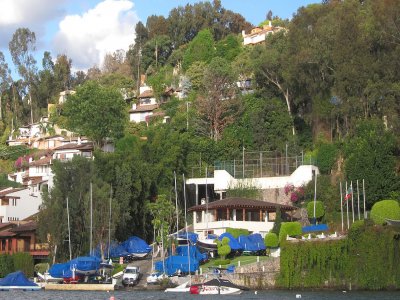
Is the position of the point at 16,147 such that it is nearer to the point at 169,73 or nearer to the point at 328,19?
the point at 169,73

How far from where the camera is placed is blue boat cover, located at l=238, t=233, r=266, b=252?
6800 centimetres

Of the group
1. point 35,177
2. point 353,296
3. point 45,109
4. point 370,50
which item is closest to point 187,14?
point 45,109

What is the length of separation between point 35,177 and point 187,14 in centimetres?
4331

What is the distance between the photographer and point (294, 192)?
8000 centimetres

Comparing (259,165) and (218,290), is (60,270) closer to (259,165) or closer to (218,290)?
(218,290)

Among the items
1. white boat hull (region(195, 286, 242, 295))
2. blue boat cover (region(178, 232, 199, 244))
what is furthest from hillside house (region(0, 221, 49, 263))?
white boat hull (region(195, 286, 242, 295))

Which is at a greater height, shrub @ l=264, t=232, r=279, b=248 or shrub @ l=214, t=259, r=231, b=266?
shrub @ l=264, t=232, r=279, b=248

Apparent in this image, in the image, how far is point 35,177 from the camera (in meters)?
113

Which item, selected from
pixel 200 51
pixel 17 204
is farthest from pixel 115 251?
pixel 200 51

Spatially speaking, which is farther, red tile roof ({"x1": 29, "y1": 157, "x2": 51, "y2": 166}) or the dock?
red tile roof ({"x1": 29, "y1": 157, "x2": 51, "y2": 166})

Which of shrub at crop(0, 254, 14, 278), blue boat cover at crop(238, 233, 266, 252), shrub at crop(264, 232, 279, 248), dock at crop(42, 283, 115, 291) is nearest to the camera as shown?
dock at crop(42, 283, 115, 291)

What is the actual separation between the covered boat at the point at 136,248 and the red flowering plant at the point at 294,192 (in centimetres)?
1592

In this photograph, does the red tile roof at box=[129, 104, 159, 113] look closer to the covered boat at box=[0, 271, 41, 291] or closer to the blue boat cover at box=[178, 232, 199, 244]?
the blue boat cover at box=[178, 232, 199, 244]

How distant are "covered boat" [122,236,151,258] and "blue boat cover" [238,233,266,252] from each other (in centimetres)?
859
